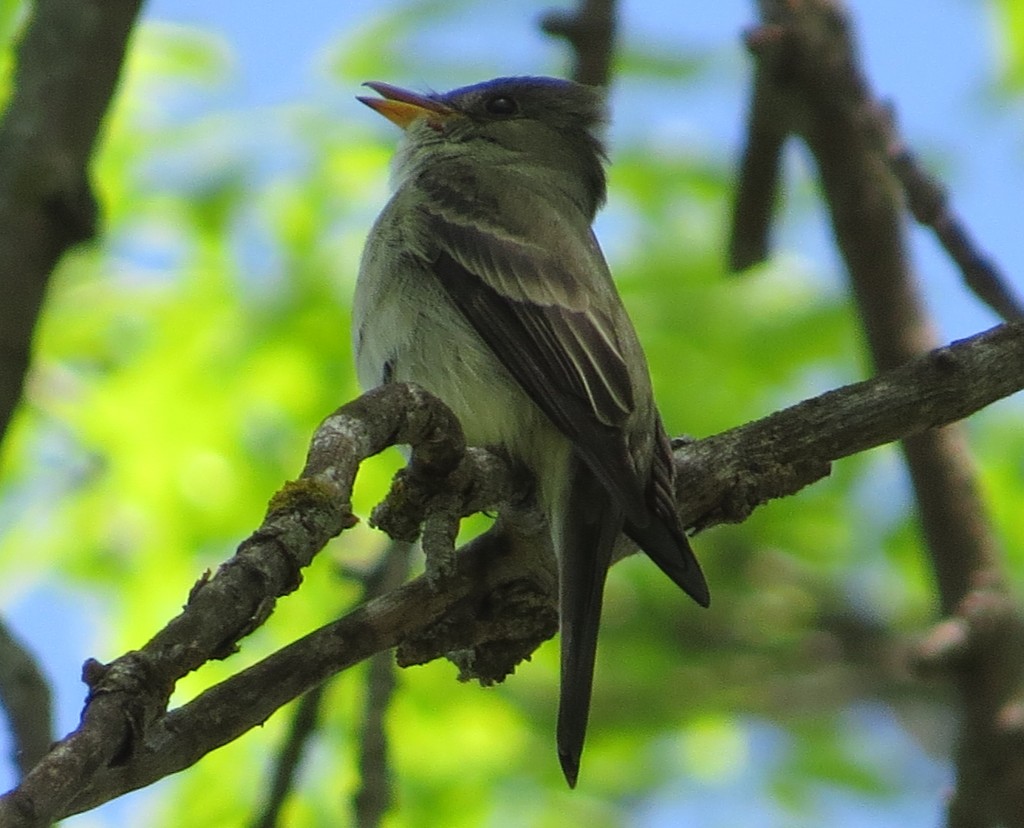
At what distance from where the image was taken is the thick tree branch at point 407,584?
2.20m

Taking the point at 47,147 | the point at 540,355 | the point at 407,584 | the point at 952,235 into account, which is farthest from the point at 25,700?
the point at 952,235

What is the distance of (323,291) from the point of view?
664 cm

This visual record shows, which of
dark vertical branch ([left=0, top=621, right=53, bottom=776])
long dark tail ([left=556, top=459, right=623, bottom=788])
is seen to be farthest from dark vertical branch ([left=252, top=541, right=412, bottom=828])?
dark vertical branch ([left=0, top=621, right=53, bottom=776])

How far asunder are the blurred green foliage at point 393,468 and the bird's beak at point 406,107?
879 mm

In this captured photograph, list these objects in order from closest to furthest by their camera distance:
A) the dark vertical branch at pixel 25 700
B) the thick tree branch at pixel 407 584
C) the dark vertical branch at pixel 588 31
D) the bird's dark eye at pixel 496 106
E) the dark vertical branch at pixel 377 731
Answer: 1. the thick tree branch at pixel 407 584
2. the dark vertical branch at pixel 25 700
3. the dark vertical branch at pixel 377 731
4. the dark vertical branch at pixel 588 31
5. the bird's dark eye at pixel 496 106

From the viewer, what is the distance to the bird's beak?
233 inches

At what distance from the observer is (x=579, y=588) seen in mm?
3654

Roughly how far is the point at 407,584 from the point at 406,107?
3051 mm

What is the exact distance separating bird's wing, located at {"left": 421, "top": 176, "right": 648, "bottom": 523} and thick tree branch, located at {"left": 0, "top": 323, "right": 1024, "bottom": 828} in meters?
0.25

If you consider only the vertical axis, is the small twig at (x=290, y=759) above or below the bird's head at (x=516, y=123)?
below

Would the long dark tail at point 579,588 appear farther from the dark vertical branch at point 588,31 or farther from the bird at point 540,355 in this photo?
the dark vertical branch at point 588,31

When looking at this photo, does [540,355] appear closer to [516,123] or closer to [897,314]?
[897,314]

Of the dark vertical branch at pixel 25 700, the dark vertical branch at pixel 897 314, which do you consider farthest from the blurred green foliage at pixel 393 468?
the dark vertical branch at pixel 25 700

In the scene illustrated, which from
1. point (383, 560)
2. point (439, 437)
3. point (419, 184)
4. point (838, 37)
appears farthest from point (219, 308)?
point (439, 437)
